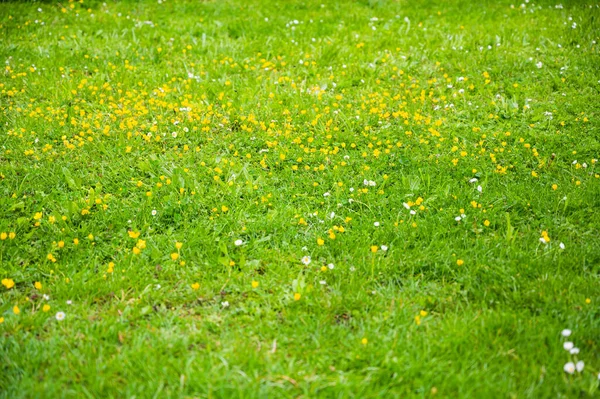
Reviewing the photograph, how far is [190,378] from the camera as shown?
285 centimetres

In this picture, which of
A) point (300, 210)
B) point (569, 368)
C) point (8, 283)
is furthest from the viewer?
point (300, 210)

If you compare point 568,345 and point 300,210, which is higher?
point 568,345

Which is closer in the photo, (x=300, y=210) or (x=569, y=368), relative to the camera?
(x=569, y=368)

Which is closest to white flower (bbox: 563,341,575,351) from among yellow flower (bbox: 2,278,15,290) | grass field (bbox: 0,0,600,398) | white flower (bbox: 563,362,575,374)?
grass field (bbox: 0,0,600,398)

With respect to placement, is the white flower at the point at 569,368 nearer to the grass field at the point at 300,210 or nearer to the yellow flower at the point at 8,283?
the grass field at the point at 300,210

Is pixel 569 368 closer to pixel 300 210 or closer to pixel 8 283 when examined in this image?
pixel 300 210

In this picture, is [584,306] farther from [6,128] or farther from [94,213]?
[6,128]

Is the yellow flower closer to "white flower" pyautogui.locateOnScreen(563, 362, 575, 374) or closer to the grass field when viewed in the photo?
the grass field

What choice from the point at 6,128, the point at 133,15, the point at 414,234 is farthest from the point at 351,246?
the point at 133,15

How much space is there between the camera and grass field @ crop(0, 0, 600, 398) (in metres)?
2.98

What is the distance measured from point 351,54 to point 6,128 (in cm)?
412

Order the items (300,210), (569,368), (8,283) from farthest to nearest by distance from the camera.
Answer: (300,210) → (8,283) → (569,368)

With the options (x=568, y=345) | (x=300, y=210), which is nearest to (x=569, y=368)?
(x=568, y=345)

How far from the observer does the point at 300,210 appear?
4.29 metres
